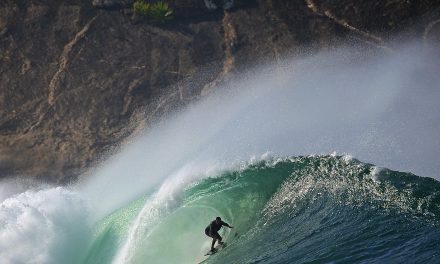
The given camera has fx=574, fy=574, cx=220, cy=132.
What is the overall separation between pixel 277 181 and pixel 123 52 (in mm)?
12881

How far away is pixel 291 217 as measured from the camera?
13789 mm

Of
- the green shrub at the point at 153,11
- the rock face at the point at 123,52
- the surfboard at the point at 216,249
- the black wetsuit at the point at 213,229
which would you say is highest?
the green shrub at the point at 153,11

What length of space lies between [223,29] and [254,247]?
1520 cm

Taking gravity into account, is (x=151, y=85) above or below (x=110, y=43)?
below

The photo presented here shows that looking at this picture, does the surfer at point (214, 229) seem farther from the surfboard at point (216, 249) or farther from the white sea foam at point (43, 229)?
the white sea foam at point (43, 229)

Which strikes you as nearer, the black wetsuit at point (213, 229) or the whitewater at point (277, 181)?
the whitewater at point (277, 181)

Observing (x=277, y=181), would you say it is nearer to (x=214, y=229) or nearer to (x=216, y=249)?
(x=214, y=229)

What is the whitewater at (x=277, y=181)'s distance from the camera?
12.3 metres

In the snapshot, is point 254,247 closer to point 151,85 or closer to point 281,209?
point 281,209

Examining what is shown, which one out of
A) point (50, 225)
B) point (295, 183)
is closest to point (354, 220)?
point (295, 183)

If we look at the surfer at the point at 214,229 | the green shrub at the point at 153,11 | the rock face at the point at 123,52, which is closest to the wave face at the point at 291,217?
the surfer at the point at 214,229

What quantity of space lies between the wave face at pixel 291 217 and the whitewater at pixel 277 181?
4 cm

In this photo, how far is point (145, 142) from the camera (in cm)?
2348

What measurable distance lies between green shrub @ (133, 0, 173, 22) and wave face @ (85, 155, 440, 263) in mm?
10968
